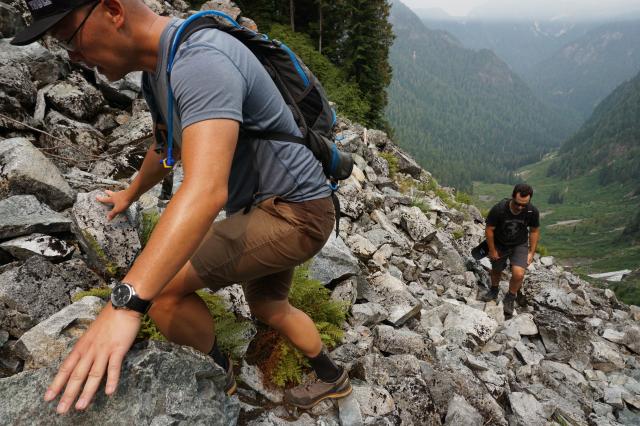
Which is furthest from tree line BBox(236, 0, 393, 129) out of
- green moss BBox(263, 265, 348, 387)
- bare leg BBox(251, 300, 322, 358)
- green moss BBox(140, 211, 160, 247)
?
bare leg BBox(251, 300, 322, 358)

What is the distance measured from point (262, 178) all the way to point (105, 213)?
2603 millimetres

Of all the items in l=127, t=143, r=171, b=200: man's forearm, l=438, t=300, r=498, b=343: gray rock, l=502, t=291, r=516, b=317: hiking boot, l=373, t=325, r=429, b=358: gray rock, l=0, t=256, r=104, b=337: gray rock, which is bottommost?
l=502, t=291, r=516, b=317: hiking boot

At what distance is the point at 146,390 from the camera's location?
233 centimetres

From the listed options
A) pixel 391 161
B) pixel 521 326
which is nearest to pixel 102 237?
pixel 521 326

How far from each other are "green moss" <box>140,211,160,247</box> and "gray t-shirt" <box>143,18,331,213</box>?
2201 mm

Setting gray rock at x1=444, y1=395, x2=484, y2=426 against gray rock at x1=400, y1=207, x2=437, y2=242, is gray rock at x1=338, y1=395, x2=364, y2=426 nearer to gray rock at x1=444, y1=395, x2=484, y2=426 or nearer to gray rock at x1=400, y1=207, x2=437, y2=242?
gray rock at x1=444, y1=395, x2=484, y2=426

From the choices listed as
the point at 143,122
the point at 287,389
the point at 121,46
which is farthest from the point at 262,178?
the point at 143,122

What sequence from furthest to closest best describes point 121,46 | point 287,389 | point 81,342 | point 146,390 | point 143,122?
1. point 143,122
2. point 287,389
3. point 146,390
4. point 121,46
5. point 81,342

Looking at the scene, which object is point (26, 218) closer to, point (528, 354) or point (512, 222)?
point (528, 354)

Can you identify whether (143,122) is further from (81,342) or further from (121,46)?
(81,342)

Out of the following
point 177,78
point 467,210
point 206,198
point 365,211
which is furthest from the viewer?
point 467,210

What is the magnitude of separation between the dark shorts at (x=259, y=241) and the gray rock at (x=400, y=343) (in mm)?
2990

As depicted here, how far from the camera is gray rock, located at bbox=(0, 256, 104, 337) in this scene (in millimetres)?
3541

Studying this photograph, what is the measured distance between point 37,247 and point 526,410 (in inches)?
230
